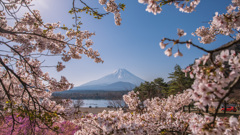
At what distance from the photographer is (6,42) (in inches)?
129

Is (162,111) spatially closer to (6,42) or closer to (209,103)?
(209,103)

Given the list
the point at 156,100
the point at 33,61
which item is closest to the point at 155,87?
the point at 156,100

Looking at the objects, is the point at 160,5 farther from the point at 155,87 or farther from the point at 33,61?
the point at 155,87

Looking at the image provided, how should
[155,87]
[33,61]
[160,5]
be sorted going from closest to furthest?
1. [160,5]
2. [33,61]
3. [155,87]

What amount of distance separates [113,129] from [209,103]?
64.4 inches

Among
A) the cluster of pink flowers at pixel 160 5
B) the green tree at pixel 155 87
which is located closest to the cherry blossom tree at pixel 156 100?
the cluster of pink flowers at pixel 160 5

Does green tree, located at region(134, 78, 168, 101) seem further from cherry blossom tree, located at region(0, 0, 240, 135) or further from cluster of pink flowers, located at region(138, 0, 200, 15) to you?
cluster of pink flowers, located at region(138, 0, 200, 15)

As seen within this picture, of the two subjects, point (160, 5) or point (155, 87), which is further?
point (155, 87)

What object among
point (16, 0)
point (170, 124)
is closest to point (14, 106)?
point (16, 0)

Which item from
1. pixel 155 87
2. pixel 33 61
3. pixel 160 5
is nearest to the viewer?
pixel 160 5

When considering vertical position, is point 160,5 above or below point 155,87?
above

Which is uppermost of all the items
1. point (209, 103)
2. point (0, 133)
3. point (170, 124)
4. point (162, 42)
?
point (162, 42)

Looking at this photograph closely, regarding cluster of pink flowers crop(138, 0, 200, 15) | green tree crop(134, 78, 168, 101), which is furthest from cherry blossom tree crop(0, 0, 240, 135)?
green tree crop(134, 78, 168, 101)

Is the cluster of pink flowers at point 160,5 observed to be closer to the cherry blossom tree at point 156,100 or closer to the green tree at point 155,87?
the cherry blossom tree at point 156,100
